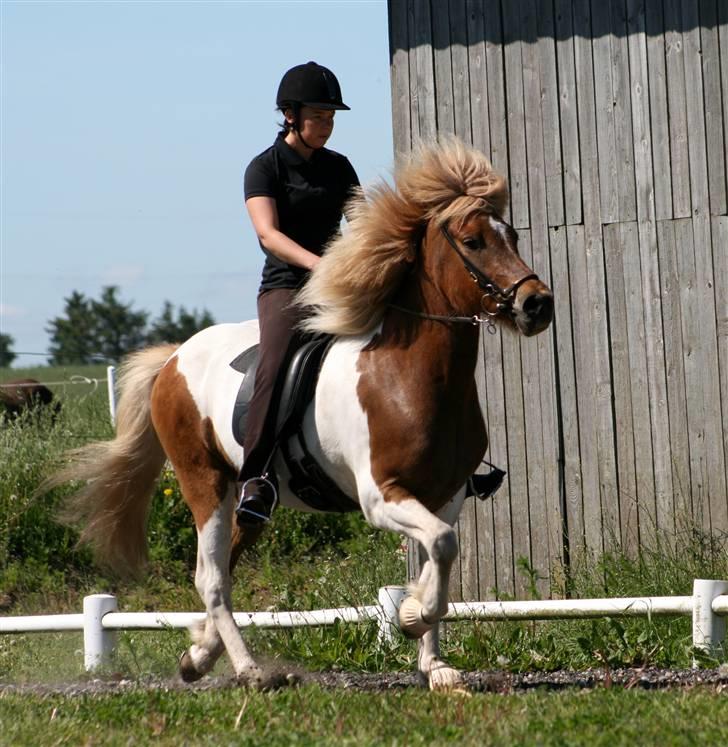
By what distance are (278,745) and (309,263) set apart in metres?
2.68

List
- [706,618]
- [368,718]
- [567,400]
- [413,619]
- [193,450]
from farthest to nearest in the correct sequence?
1. [567,400]
2. [193,450]
3. [706,618]
4. [413,619]
5. [368,718]

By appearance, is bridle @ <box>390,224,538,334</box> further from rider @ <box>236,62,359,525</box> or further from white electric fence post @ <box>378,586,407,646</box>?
white electric fence post @ <box>378,586,407,646</box>

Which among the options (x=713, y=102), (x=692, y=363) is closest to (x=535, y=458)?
(x=692, y=363)

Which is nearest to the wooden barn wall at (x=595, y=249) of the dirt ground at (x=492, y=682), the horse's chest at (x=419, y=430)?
the dirt ground at (x=492, y=682)

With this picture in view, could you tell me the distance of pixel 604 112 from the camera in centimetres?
896

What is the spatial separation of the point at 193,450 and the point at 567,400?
292 centimetres

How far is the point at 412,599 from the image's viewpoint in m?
5.97

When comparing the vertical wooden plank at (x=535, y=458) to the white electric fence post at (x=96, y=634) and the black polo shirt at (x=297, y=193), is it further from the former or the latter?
the white electric fence post at (x=96, y=634)

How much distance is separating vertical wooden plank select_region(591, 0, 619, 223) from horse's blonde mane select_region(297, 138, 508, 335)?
268cm

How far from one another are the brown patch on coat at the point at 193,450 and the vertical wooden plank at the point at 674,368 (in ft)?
10.2

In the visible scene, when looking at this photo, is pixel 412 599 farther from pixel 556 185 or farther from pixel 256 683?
pixel 556 185

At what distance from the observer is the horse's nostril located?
5.75 metres

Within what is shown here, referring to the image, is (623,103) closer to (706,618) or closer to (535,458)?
(535,458)

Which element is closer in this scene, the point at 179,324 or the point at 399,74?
the point at 399,74
